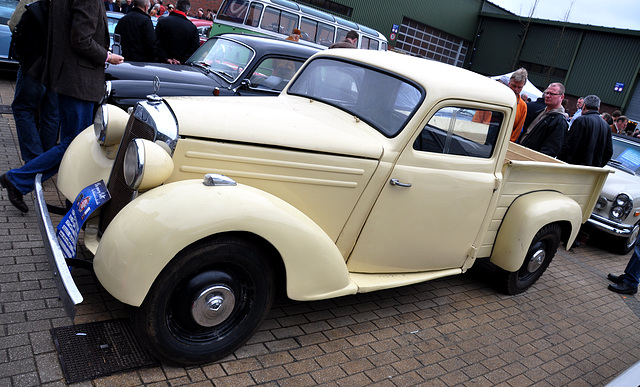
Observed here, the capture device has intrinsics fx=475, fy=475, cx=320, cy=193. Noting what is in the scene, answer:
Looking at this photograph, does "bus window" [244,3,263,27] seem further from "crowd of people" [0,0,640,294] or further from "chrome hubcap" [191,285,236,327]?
"chrome hubcap" [191,285,236,327]

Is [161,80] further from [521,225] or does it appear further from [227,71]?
[521,225]

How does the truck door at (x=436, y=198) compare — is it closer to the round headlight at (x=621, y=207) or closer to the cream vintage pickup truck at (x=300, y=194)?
the cream vintage pickup truck at (x=300, y=194)

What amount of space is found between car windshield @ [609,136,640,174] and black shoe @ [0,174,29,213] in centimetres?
797

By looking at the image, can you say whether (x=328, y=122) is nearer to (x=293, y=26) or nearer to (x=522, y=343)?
(x=522, y=343)

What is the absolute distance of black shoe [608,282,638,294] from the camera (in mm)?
5220

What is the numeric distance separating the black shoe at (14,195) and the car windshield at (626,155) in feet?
26.1

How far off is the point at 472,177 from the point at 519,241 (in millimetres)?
886

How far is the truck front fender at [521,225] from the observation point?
13.0 feet

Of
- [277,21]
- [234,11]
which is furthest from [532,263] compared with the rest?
[234,11]

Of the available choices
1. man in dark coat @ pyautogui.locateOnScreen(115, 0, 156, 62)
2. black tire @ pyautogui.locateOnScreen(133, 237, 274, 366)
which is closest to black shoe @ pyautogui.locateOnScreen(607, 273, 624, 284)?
black tire @ pyautogui.locateOnScreen(133, 237, 274, 366)

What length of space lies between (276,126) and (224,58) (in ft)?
13.1

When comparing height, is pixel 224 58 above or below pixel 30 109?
above

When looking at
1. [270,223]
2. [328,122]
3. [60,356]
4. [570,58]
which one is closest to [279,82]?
[328,122]

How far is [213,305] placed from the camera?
253 cm
